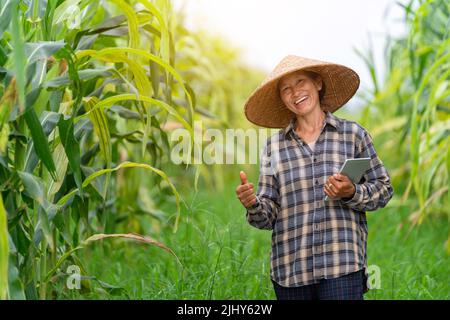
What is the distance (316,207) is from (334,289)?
0.62 feet

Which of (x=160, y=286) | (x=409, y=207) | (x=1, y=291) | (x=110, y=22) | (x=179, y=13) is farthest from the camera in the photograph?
(x=409, y=207)

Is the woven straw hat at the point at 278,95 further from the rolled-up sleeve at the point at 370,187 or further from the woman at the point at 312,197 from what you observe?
the rolled-up sleeve at the point at 370,187

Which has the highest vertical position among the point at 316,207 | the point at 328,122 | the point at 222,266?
the point at 328,122

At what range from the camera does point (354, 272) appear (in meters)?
1.74

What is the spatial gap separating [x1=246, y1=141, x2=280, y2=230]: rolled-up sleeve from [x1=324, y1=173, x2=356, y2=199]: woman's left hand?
16cm

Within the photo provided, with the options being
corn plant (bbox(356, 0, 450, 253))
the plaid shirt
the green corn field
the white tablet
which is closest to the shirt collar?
the plaid shirt

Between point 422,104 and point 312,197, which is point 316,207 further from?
point 422,104

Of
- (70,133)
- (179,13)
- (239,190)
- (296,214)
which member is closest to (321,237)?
(296,214)

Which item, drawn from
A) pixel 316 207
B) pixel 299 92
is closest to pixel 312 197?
pixel 316 207

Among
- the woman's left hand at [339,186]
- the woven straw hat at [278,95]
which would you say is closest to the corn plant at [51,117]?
the woven straw hat at [278,95]

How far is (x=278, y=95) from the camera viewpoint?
1.87m

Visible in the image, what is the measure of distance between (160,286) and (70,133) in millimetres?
824

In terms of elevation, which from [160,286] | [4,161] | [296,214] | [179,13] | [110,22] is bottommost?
[160,286]
